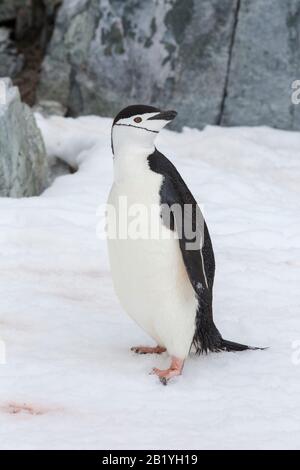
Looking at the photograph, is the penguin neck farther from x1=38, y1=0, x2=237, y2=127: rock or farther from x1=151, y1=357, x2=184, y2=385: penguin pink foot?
x1=38, y1=0, x2=237, y2=127: rock

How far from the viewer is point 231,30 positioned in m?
7.51

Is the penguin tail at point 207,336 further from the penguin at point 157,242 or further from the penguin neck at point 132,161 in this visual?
the penguin neck at point 132,161

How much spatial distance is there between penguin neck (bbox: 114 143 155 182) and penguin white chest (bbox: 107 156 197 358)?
12 millimetres

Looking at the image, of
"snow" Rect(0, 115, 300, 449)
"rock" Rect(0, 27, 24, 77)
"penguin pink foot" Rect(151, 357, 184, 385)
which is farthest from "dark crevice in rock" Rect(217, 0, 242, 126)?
"penguin pink foot" Rect(151, 357, 184, 385)

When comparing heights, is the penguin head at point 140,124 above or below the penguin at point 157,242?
above

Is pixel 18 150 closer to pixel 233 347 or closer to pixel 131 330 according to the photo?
pixel 131 330

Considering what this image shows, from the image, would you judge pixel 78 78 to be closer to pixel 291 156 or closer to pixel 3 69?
pixel 3 69

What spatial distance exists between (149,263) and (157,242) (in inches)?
3.5

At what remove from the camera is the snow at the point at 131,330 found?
3047 mm

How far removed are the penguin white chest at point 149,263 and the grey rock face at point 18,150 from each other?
2553 mm

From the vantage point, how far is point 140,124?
3.38 m

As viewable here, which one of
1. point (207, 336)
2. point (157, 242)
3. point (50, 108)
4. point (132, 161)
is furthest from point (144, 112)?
point (50, 108)

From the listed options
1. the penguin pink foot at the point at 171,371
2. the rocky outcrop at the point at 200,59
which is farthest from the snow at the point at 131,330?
the rocky outcrop at the point at 200,59

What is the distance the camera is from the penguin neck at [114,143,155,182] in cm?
336
